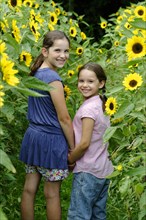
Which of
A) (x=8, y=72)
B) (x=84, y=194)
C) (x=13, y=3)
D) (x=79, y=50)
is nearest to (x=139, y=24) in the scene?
(x=8, y=72)

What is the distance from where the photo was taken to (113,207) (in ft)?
11.4

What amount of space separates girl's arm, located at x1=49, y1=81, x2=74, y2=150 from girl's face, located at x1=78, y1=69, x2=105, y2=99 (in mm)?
124

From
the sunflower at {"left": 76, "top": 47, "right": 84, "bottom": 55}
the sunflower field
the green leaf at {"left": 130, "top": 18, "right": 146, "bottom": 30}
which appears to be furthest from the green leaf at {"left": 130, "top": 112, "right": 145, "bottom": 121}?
the sunflower at {"left": 76, "top": 47, "right": 84, "bottom": 55}

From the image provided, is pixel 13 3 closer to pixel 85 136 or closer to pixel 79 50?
pixel 79 50

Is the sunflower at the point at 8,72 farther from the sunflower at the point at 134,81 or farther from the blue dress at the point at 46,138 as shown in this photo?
the blue dress at the point at 46,138

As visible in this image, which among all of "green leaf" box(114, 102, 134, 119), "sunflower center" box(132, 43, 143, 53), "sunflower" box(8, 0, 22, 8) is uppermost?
"sunflower" box(8, 0, 22, 8)

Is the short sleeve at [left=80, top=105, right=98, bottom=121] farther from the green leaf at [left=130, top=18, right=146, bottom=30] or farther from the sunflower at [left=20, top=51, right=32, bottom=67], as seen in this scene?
the green leaf at [left=130, top=18, right=146, bottom=30]

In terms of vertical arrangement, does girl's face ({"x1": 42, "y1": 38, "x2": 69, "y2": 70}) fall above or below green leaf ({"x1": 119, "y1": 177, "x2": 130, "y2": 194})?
above

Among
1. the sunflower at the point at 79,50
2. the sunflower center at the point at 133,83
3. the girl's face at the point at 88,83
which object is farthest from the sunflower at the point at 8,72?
the sunflower at the point at 79,50

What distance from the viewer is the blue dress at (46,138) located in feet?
10.2

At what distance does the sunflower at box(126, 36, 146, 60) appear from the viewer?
2386 millimetres

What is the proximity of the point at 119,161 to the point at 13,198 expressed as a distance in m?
1.05

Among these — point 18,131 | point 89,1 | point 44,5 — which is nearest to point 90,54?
point 44,5

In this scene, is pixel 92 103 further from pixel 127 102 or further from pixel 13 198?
pixel 13 198
